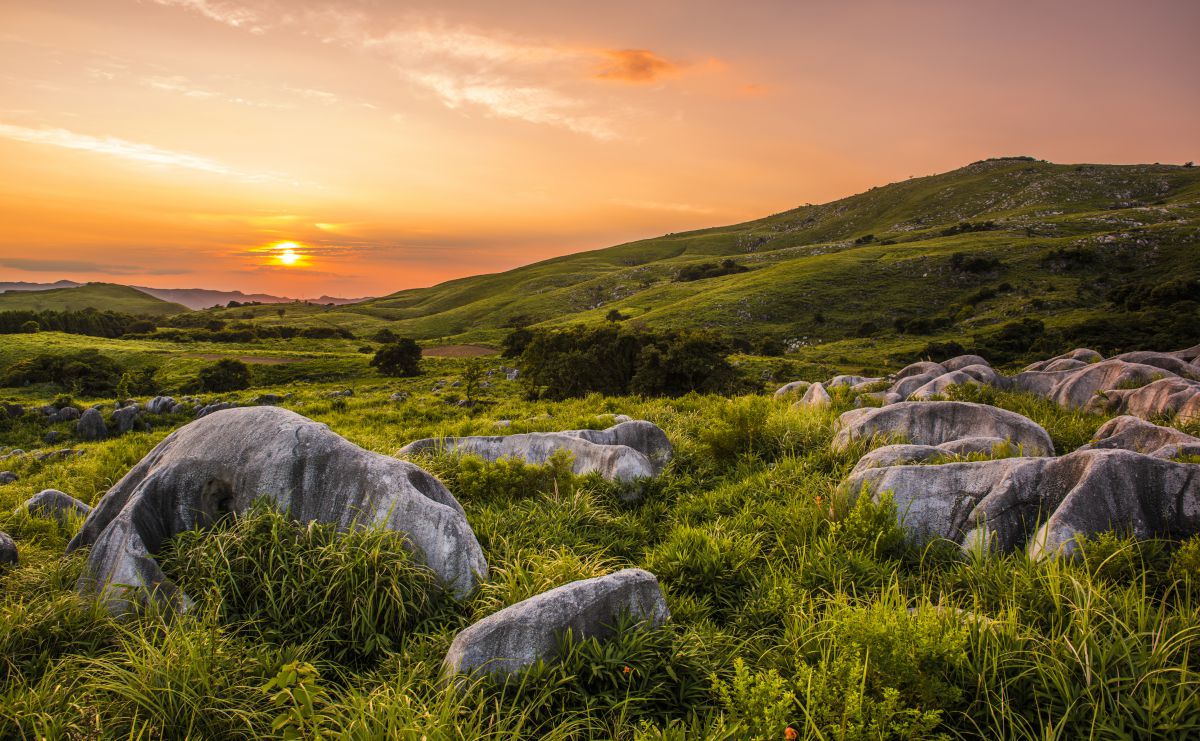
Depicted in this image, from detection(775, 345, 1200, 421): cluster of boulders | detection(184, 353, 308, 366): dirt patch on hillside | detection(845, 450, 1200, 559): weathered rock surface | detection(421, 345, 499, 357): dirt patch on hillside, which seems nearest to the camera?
detection(845, 450, 1200, 559): weathered rock surface

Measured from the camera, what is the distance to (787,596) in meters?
6.05

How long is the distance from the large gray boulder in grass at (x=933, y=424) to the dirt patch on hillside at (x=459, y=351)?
61.2 metres

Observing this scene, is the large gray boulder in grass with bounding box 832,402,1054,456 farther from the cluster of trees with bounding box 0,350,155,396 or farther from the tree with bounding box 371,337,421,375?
the cluster of trees with bounding box 0,350,155,396

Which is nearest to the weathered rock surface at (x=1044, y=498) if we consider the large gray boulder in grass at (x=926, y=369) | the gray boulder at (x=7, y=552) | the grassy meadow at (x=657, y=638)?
the grassy meadow at (x=657, y=638)

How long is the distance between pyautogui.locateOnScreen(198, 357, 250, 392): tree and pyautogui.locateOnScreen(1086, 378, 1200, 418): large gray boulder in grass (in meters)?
56.1

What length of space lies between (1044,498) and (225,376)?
5527 centimetres

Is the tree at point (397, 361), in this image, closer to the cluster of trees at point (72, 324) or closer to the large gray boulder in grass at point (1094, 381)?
the large gray boulder in grass at point (1094, 381)

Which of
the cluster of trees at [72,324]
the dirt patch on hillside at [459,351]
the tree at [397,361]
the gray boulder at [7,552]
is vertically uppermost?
the cluster of trees at [72,324]

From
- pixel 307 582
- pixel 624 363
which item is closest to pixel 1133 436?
pixel 307 582

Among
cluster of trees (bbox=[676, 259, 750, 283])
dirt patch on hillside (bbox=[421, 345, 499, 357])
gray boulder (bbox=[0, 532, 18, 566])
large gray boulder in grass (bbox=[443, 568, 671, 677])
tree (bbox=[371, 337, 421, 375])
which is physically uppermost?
cluster of trees (bbox=[676, 259, 750, 283])

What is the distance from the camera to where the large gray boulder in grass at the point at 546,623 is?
16.4 ft

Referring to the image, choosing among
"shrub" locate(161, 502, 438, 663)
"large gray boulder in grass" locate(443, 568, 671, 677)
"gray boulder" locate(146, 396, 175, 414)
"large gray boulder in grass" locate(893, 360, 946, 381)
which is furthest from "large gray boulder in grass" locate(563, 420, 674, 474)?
"gray boulder" locate(146, 396, 175, 414)

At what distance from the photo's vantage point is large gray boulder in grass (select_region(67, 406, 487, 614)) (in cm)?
674

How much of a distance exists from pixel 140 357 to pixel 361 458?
A: 65.9m
